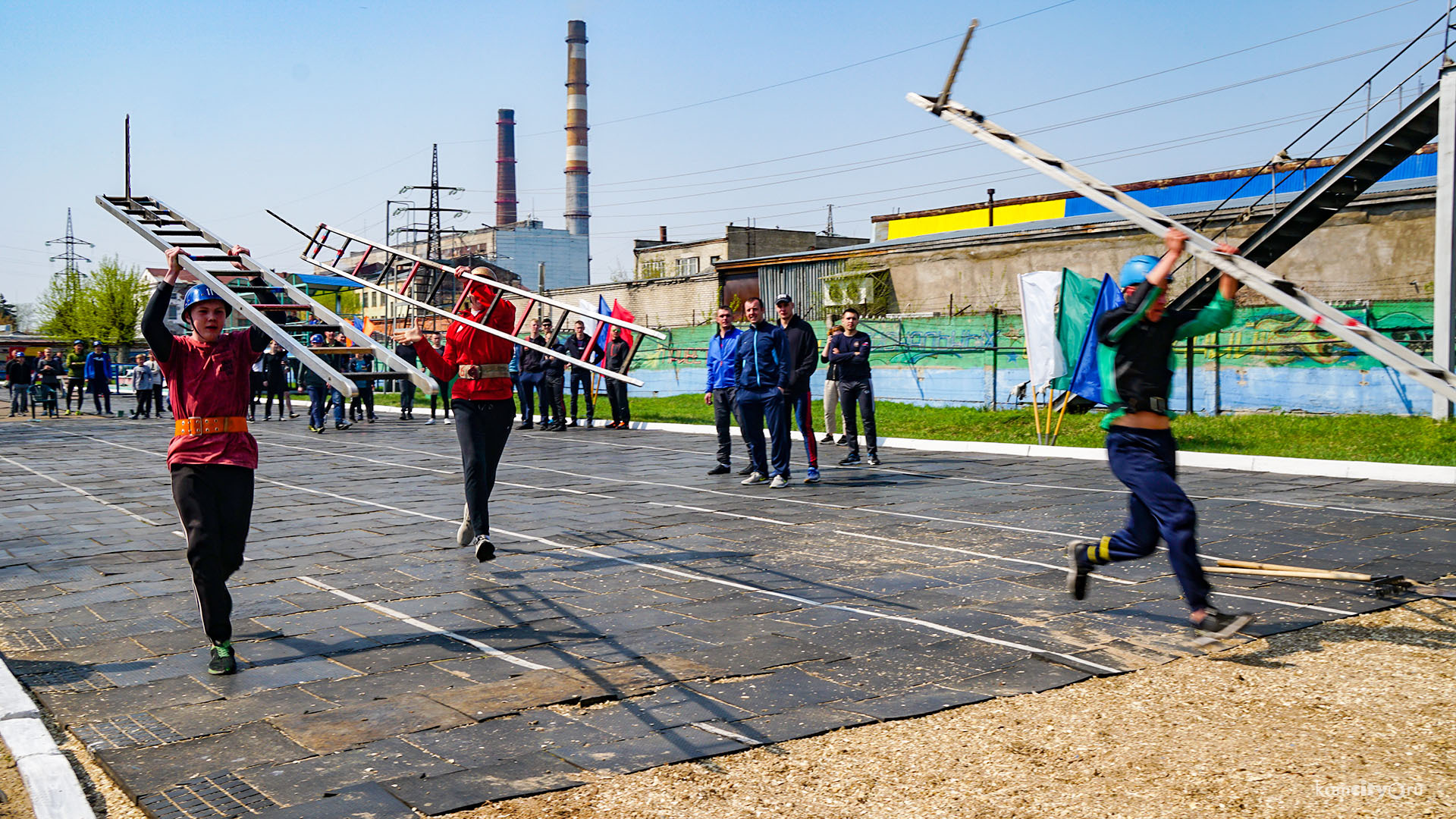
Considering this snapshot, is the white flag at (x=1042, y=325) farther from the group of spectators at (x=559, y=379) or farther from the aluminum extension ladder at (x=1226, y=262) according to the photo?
the aluminum extension ladder at (x=1226, y=262)

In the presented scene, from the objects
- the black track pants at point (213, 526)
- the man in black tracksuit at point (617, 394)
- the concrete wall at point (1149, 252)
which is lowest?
the black track pants at point (213, 526)

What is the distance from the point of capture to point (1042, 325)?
15953mm

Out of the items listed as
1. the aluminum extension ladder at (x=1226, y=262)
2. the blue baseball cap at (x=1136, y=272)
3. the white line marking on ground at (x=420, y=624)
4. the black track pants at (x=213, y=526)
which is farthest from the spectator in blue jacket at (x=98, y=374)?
the blue baseball cap at (x=1136, y=272)

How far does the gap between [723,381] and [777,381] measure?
138 cm

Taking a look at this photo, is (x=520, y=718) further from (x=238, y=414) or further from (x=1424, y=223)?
(x=1424, y=223)

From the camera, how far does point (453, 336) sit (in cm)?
761

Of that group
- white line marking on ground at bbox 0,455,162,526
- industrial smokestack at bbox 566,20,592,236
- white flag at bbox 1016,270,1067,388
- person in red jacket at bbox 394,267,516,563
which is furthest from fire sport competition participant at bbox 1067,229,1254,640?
industrial smokestack at bbox 566,20,592,236

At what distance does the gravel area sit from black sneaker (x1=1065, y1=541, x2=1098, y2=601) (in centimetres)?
106

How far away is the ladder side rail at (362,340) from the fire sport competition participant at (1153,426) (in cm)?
334

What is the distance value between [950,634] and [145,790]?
3530 millimetres

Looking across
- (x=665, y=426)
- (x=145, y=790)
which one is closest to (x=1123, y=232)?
(x=665, y=426)

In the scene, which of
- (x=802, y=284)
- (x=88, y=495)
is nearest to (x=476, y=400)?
(x=88, y=495)

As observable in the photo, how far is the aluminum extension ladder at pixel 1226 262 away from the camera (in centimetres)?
443

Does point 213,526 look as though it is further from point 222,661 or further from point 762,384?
point 762,384
